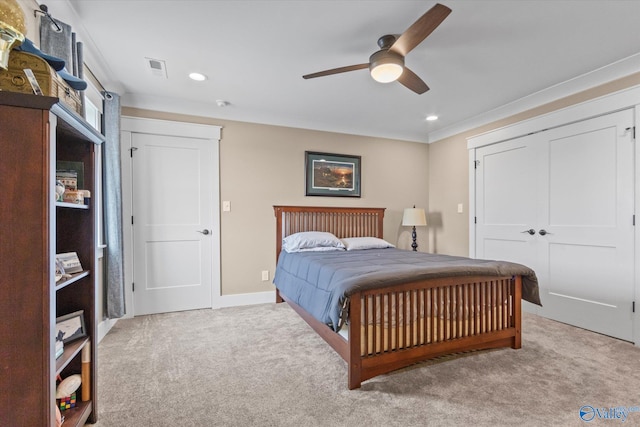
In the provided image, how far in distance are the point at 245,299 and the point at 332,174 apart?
2.03 meters

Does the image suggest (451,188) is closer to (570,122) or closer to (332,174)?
(570,122)

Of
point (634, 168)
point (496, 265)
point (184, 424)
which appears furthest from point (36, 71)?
point (634, 168)

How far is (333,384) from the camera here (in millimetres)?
1956

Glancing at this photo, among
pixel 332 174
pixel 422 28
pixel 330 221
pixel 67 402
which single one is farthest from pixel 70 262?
pixel 332 174

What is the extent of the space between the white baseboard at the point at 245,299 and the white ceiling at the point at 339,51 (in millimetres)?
2240

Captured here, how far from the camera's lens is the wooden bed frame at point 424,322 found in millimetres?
1934

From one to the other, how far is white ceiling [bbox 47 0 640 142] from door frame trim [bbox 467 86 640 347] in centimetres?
19

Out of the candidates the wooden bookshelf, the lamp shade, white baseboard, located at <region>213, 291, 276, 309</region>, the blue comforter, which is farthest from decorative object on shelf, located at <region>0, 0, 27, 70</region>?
the lamp shade

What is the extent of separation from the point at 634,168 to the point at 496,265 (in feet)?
5.30

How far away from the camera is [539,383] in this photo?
76.0 inches

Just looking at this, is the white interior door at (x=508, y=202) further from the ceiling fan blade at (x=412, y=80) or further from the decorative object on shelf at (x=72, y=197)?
the decorative object on shelf at (x=72, y=197)

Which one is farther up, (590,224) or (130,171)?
(130,171)

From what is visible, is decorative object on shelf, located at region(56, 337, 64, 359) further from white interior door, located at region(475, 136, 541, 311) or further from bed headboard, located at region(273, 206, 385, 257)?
white interior door, located at region(475, 136, 541, 311)

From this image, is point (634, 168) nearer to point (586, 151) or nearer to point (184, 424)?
point (586, 151)
